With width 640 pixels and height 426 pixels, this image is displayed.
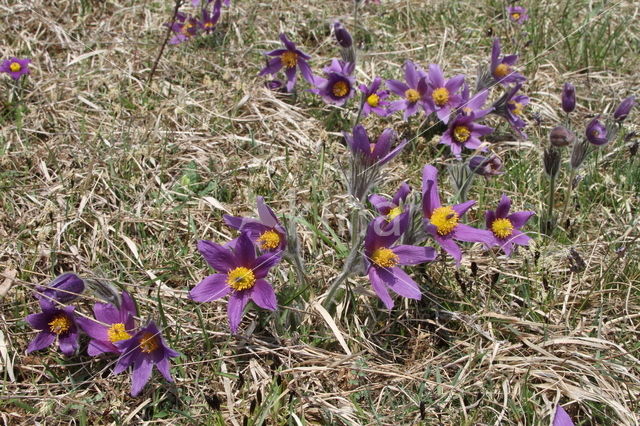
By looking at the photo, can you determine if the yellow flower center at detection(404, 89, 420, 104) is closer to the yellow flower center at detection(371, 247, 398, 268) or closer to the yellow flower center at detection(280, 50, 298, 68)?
the yellow flower center at detection(280, 50, 298, 68)

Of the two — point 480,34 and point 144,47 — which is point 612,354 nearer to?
point 480,34

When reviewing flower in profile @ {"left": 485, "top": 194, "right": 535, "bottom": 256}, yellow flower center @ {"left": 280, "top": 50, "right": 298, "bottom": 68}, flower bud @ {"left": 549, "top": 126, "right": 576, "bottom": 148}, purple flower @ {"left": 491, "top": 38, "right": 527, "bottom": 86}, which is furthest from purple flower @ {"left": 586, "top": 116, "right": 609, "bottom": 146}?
yellow flower center @ {"left": 280, "top": 50, "right": 298, "bottom": 68}

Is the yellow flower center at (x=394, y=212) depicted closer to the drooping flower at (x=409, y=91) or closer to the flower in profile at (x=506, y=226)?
the flower in profile at (x=506, y=226)

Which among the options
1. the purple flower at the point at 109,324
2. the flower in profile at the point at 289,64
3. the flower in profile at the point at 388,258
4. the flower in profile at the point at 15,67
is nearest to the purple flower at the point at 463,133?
the flower in profile at the point at 289,64

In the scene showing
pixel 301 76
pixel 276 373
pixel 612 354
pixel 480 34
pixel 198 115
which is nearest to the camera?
pixel 276 373

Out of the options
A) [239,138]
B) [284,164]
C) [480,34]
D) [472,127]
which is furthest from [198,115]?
[480,34]

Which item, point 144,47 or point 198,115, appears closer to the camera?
point 198,115

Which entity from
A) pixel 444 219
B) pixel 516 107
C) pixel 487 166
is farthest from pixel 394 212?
pixel 516 107
